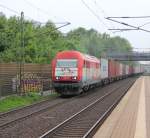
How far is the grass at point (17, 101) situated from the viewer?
2442 cm

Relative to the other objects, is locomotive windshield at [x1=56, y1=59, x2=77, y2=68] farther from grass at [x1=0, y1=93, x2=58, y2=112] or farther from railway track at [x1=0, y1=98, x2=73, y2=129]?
railway track at [x1=0, y1=98, x2=73, y2=129]

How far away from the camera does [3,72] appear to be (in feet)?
110

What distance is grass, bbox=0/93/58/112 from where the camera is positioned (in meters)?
24.4

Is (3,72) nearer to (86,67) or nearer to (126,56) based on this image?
(86,67)

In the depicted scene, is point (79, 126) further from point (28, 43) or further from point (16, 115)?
point (28, 43)

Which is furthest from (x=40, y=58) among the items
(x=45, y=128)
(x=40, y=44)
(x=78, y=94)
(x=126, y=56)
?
(x=126, y=56)

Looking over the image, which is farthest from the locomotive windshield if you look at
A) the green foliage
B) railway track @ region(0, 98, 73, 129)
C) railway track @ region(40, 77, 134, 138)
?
the green foliage

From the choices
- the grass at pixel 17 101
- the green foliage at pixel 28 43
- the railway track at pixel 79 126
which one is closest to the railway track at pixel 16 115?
the grass at pixel 17 101

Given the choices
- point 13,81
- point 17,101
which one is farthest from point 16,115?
point 13,81

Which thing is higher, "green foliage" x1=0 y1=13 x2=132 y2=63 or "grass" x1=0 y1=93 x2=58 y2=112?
"green foliage" x1=0 y1=13 x2=132 y2=63

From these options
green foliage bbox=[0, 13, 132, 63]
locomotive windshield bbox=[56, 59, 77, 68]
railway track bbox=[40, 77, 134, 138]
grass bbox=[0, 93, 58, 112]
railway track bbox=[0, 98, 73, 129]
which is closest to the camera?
railway track bbox=[40, 77, 134, 138]

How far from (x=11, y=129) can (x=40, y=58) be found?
43.2m

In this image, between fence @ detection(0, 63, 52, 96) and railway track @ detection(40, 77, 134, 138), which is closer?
railway track @ detection(40, 77, 134, 138)

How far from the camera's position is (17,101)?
2759cm
